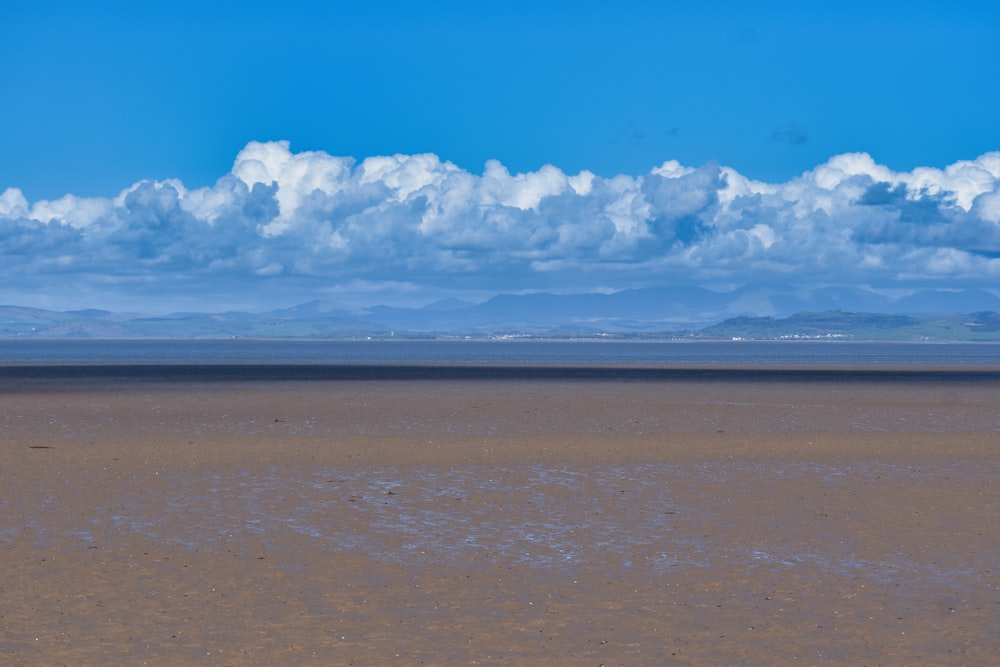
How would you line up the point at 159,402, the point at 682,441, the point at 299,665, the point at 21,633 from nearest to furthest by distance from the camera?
the point at 299,665 → the point at 21,633 → the point at 682,441 → the point at 159,402

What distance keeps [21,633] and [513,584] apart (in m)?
5.99

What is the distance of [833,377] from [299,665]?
231ft

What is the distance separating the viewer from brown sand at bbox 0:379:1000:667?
1261 cm

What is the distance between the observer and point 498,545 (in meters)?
18.0

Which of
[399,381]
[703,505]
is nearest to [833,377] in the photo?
[399,381]

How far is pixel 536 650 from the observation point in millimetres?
12250

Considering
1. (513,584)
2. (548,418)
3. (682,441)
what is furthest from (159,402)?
(513,584)

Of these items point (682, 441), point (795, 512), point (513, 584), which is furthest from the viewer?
point (682, 441)

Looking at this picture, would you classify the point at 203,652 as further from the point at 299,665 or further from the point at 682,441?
the point at 682,441

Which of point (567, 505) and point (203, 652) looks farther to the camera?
point (567, 505)

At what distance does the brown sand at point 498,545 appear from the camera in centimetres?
1261

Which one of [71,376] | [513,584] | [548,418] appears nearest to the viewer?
[513,584]

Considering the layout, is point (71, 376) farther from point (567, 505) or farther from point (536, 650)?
point (536, 650)

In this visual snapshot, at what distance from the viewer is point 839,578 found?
1562 cm
